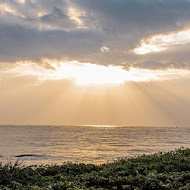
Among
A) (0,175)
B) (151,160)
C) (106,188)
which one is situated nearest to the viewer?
(106,188)

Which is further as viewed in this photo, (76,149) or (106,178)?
(76,149)

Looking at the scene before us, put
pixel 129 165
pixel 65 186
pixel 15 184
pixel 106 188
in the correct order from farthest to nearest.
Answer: pixel 129 165 < pixel 15 184 < pixel 106 188 < pixel 65 186

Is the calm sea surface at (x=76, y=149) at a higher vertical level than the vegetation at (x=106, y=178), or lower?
lower

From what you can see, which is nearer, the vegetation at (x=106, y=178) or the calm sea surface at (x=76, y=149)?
the vegetation at (x=106, y=178)

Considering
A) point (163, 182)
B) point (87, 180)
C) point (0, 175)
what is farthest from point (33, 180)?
point (163, 182)

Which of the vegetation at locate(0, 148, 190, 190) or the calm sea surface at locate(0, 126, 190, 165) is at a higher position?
the vegetation at locate(0, 148, 190, 190)

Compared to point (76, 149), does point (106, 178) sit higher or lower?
higher

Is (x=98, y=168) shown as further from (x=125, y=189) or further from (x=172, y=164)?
(x=125, y=189)

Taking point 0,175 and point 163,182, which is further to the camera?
point 0,175

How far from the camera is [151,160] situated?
70.0 ft

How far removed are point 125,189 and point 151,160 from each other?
30.8 ft

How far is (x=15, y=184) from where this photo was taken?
45.5ft

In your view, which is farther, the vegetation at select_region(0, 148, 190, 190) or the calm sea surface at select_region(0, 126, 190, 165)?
the calm sea surface at select_region(0, 126, 190, 165)

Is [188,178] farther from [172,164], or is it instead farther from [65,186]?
[65,186]
